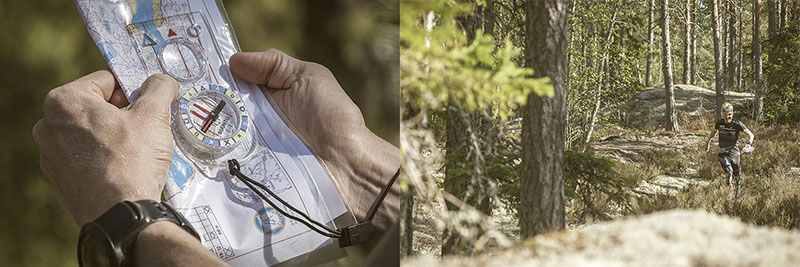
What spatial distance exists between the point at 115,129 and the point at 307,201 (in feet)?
0.95

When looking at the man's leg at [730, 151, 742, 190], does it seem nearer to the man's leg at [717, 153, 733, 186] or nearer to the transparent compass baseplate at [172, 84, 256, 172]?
the man's leg at [717, 153, 733, 186]

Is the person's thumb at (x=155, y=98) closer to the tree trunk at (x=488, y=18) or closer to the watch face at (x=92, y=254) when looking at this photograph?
the watch face at (x=92, y=254)

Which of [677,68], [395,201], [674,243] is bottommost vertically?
[395,201]

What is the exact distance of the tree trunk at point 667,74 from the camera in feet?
1.38

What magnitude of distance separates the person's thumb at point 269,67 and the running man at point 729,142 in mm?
640

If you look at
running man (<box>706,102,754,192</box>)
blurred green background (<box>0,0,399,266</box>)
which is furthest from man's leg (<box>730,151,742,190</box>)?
blurred green background (<box>0,0,399,266</box>)

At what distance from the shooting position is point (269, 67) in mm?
817

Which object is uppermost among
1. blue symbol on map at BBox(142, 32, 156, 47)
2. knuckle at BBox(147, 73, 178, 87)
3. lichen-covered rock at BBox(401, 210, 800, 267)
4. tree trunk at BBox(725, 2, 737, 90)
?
blue symbol on map at BBox(142, 32, 156, 47)

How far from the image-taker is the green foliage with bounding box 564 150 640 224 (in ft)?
1.11

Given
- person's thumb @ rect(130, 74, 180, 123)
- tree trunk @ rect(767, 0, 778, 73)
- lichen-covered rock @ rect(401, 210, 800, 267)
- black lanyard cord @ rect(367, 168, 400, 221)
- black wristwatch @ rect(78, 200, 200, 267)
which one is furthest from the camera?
black lanyard cord @ rect(367, 168, 400, 221)

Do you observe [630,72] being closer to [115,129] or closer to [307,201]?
[307,201]

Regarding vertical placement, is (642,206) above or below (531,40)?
below

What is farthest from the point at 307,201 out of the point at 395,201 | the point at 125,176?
the point at 125,176

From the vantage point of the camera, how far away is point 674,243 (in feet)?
1.04
